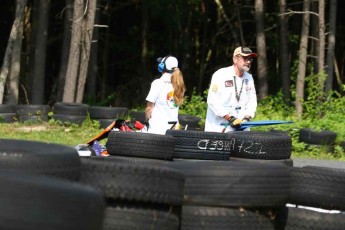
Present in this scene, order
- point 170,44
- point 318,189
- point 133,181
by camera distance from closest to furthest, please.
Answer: point 133,181 < point 318,189 < point 170,44

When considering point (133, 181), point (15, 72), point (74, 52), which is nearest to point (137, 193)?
point (133, 181)

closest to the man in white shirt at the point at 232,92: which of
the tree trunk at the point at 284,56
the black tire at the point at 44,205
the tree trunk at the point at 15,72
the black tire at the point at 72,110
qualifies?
the black tire at the point at 44,205

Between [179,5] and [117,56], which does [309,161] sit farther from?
[117,56]

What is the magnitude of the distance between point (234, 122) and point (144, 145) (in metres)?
2.14

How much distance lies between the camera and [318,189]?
8562 millimetres

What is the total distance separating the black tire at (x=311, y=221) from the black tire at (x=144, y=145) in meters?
2.39

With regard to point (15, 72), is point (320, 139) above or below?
below

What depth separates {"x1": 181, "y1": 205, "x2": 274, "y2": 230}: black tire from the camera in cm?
772

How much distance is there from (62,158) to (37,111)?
16.4m

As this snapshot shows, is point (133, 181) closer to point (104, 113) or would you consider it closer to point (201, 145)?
point (201, 145)

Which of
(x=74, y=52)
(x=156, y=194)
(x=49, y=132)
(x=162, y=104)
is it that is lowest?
(x=49, y=132)

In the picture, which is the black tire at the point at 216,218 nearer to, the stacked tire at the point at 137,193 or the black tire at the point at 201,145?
the stacked tire at the point at 137,193

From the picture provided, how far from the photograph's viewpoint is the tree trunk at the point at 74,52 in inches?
1051

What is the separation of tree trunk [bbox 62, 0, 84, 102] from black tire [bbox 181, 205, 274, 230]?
19.3 meters
